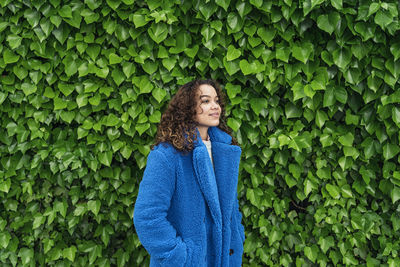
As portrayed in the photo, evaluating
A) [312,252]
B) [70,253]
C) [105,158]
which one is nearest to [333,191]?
[312,252]

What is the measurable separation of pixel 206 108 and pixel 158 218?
56 centimetres

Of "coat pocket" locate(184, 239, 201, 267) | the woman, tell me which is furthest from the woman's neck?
"coat pocket" locate(184, 239, 201, 267)

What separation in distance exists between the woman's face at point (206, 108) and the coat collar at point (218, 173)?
8 centimetres

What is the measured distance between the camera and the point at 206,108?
1695mm

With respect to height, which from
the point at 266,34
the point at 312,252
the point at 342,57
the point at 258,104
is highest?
the point at 266,34

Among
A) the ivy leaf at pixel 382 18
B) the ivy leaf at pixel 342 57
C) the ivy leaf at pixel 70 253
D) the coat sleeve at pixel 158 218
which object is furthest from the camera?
the ivy leaf at pixel 70 253

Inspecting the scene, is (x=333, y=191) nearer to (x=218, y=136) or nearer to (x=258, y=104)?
(x=258, y=104)

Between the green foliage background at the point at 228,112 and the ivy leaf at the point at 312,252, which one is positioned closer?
the green foliage background at the point at 228,112

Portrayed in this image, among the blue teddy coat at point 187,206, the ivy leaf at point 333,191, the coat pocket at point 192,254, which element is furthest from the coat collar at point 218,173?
the ivy leaf at point 333,191

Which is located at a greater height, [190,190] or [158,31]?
[158,31]

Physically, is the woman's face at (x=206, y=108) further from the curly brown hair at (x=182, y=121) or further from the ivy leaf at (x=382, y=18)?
the ivy leaf at (x=382, y=18)

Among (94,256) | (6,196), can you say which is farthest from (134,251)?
(6,196)

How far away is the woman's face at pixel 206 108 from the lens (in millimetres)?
1697

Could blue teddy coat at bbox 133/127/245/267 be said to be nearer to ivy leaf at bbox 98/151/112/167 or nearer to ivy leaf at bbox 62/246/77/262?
ivy leaf at bbox 98/151/112/167
